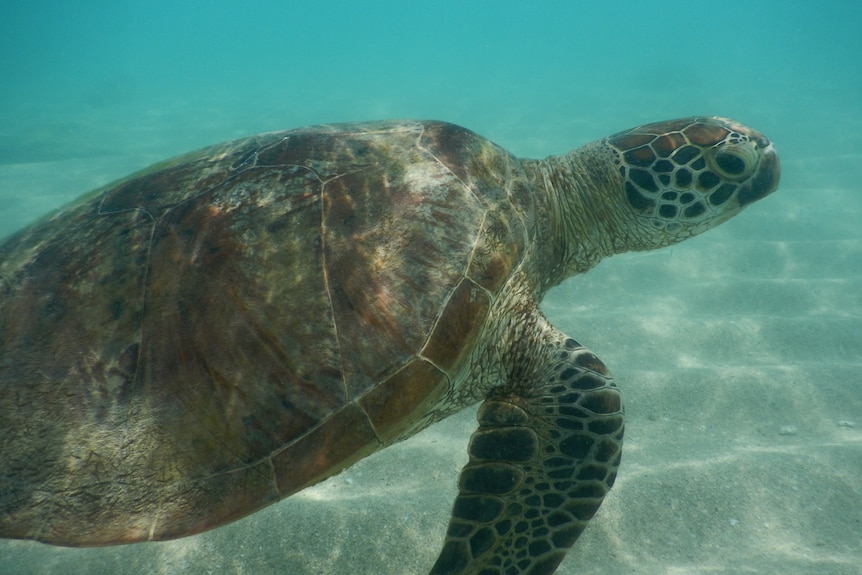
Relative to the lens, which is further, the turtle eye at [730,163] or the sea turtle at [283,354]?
the turtle eye at [730,163]

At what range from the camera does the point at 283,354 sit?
240 cm

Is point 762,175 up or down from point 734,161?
down

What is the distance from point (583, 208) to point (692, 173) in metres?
0.84

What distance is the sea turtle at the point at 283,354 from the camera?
225 centimetres

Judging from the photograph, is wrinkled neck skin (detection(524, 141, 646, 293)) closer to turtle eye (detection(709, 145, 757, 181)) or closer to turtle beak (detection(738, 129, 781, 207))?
turtle eye (detection(709, 145, 757, 181))

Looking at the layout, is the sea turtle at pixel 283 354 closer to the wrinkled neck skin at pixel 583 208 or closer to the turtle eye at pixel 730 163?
the wrinkled neck skin at pixel 583 208

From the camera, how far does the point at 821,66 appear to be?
43.3 m

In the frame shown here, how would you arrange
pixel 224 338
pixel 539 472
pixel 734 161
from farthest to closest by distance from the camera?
1. pixel 734 161
2. pixel 539 472
3. pixel 224 338

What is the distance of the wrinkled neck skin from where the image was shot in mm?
3986

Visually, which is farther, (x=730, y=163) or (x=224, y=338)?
(x=730, y=163)

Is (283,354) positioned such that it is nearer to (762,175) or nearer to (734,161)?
(734,161)

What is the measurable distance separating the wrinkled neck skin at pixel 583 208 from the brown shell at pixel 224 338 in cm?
129

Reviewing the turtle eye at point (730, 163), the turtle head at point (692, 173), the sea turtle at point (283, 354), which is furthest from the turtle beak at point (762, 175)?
the sea turtle at point (283, 354)

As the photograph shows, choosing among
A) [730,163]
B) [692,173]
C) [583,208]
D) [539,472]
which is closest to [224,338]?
[539,472]
